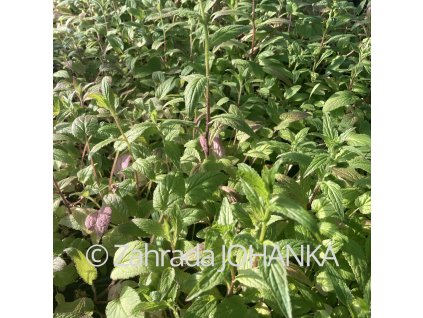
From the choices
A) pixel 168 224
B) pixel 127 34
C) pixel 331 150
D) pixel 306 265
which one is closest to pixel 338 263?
pixel 306 265

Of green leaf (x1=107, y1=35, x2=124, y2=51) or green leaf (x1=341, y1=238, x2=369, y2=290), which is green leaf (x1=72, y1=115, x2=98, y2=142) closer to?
green leaf (x1=107, y1=35, x2=124, y2=51)

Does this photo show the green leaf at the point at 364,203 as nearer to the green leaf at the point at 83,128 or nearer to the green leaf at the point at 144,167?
the green leaf at the point at 144,167

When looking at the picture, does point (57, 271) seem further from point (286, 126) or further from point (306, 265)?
point (286, 126)

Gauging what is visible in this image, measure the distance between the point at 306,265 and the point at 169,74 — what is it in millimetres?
896

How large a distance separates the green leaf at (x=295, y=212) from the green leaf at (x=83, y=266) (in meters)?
0.45

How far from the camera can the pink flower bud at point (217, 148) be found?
3.88 ft

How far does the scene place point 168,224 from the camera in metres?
0.99

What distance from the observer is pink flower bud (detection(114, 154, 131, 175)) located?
45.2 inches

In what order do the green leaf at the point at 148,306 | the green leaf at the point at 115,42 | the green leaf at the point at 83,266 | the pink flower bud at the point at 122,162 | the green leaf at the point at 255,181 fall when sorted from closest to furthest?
the green leaf at the point at 255,181
the green leaf at the point at 148,306
the green leaf at the point at 83,266
the pink flower bud at the point at 122,162
the green leaf at the point at 115,42

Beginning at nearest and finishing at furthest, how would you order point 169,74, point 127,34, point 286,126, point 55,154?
point 55,154 → point 286,126 → point 169,74 → point 127,34

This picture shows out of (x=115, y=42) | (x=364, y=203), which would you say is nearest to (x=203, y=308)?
(x=364, y=203)

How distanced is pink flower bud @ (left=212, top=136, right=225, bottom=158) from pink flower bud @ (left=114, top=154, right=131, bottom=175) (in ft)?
0.69

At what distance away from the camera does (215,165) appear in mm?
1115

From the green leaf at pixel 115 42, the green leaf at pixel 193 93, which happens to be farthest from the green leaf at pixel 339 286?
the green leaf at pixel 115 42
